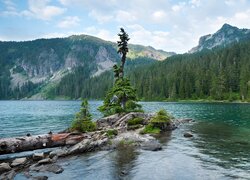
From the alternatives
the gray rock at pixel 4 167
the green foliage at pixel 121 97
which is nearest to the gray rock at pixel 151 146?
the gray rock at pixel 4 167

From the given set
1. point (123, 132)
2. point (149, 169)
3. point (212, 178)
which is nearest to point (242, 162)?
point (212, 178)

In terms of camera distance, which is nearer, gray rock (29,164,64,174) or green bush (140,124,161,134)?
gray rock (29,164,64,174)

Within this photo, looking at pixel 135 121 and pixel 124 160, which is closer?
pixel 124 160

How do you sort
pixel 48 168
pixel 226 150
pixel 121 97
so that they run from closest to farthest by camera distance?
1. pixel 48 168
2. pixel 226 150
3. pixel 121 97

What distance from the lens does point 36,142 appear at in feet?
95.9

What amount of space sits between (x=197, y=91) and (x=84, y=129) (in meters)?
147

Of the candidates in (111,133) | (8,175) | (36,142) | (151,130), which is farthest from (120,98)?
(8,175)

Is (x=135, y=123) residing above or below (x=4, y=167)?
above

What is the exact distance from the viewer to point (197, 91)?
173m

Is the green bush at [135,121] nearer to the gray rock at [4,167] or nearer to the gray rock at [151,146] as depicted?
the gray rock at [151,146]

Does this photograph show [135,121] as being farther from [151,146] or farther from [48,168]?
[48,168]

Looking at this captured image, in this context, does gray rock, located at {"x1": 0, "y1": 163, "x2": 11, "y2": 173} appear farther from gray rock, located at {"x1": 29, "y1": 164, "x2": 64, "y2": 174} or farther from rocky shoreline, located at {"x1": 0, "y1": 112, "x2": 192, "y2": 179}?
gray rock, located at {"x1": 29, "y1": 164, "x2": 64, "y2": 174}

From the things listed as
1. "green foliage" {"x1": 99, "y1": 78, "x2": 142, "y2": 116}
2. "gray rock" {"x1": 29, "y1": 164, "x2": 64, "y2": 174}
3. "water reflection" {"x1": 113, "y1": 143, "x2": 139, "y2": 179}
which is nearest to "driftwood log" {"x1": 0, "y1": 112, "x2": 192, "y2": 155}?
"water reflection" {"x1": 113, "y1": 143, "x2": 139, "y2": 179}

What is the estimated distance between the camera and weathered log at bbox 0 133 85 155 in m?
26.9
